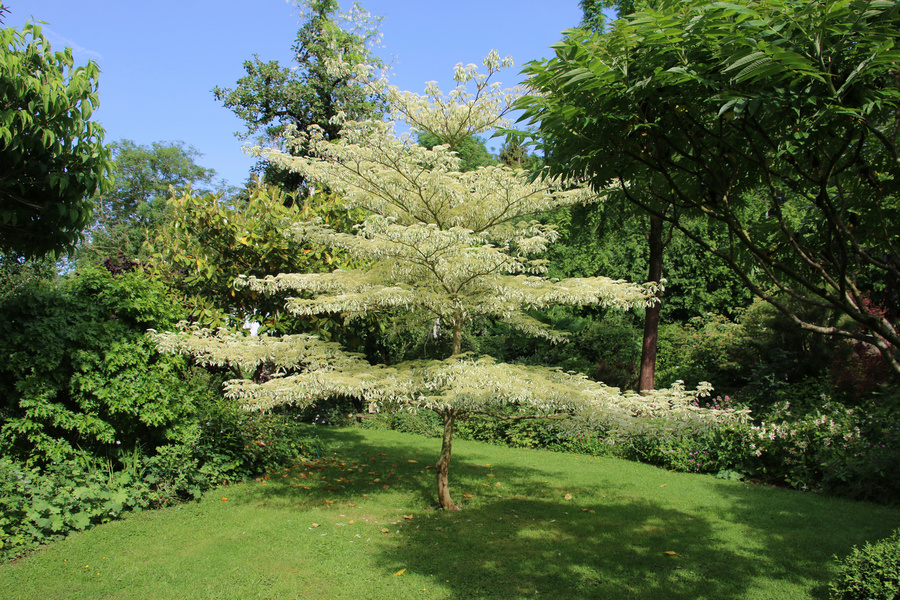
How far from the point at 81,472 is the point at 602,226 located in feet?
30.1

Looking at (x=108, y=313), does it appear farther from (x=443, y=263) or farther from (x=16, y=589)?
(x=443, y=263)

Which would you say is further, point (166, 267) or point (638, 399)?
point (166, 267)

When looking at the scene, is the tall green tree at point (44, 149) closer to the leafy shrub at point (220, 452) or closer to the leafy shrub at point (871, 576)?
the leafy shrub at point (220, 452)

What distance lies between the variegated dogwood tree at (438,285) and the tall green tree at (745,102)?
257 centimetres

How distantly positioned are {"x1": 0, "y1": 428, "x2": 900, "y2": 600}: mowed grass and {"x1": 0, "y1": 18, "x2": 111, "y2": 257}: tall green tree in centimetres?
297

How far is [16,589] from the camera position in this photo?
423 cm

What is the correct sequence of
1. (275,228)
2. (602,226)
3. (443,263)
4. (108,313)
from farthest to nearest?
(602,226), (275,228), (108,313), (443,263)

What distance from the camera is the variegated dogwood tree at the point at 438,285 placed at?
224 inches

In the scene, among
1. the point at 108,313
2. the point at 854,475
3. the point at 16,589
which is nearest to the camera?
the point at 16,589

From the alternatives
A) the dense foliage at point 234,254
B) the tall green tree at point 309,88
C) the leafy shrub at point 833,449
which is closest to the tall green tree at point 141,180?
the tall green tree at point 309,88

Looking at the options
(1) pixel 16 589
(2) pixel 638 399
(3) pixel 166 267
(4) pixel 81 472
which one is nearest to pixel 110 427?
(4) pixel 81 472

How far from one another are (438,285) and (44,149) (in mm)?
3916

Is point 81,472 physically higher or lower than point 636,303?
lower

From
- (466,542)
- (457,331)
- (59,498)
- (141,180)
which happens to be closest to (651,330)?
(457,331)
